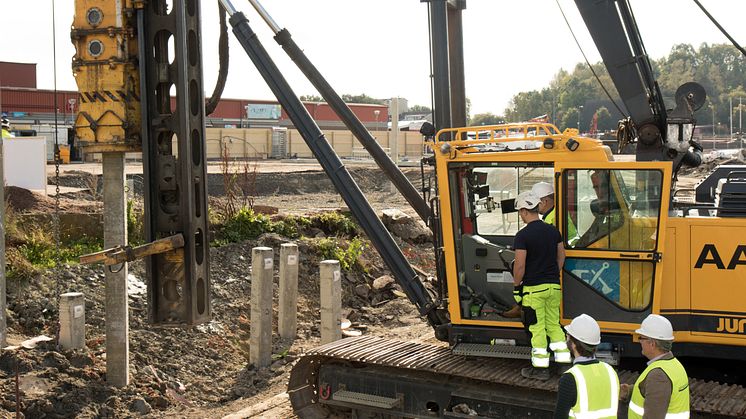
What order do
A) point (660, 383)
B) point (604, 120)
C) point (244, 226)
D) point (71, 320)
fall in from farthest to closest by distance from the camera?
1. point (604, 120)
2. point (244, 226)
3. point (71, 320)
4. point (660, 383)

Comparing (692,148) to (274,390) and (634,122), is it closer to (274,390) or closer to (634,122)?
(634,122)

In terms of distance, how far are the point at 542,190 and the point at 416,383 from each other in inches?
84.0

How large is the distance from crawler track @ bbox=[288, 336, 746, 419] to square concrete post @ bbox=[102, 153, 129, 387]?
7.95 ft

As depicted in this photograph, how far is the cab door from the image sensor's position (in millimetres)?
7020

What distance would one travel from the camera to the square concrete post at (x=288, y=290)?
1222 cm

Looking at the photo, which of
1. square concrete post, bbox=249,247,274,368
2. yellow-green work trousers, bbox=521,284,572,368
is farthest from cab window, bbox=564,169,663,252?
square concrete post, bbox=249,247,274,368

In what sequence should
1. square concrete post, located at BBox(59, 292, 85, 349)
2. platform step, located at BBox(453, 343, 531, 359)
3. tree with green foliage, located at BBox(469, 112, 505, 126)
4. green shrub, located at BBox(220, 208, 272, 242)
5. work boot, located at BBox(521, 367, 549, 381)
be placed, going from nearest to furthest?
1. work boot, located at BBox(521, 367, 549, 381)
2. platform step, located at BBox(453, 343, 531, 359)
3. square concrete post, located at BBox(59, 292, 85, 349)
4. green shrub, located at BBox(220, 208, 272, 242)
5. tree with green foliage, located at BBox(469, 112, 505, 126)

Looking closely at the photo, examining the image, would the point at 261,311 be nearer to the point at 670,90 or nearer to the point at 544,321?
the point at 544,321

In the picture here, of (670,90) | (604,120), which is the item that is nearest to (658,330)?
(604,120)

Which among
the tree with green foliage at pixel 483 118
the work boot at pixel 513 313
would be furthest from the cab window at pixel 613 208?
the tree with green foliage at pixel 483 118

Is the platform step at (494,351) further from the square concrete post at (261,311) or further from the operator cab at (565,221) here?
the square concrete post at (261,311)

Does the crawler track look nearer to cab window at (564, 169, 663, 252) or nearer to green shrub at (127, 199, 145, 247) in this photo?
cab window at (564, 169, 663, 252)

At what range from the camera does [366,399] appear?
26.5ft

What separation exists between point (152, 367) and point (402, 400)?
3999 mm
